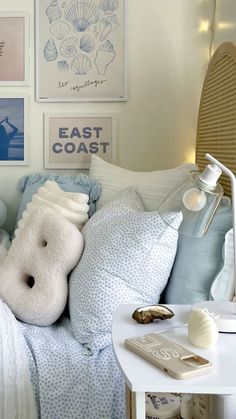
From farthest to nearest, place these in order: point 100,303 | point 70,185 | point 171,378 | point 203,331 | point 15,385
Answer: point 70,185, point 100,303, point 15,385, point 203,331, point 171,378

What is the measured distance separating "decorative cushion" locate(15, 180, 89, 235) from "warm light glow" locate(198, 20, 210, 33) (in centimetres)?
97

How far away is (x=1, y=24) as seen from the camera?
205 centimetres

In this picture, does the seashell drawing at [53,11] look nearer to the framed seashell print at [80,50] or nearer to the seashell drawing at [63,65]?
the framed seashell print at [80,50]

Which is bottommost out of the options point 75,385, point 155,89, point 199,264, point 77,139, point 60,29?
point 75,385

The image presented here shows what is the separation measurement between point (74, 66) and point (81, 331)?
1.27 m

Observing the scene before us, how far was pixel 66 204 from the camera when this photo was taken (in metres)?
1.59

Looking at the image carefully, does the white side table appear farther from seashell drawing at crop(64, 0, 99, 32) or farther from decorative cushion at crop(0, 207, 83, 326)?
seashell drawing at crop(64, 0, 99, 32)

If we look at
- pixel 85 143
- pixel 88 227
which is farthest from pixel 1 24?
pixel 88 227

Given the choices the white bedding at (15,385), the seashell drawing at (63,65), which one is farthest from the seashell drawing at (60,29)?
the white bedding at (15,385)

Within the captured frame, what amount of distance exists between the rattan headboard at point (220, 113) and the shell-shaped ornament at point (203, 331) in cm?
59

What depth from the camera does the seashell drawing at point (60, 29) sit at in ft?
6.66

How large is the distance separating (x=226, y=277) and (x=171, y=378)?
54 centimetres

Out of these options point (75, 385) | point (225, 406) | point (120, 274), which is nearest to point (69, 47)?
point (120, 274)

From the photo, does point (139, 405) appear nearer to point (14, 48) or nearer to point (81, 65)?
point (81, 65)
